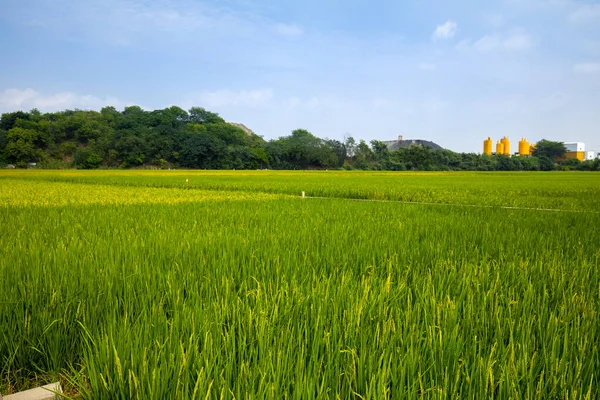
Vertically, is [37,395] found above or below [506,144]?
below

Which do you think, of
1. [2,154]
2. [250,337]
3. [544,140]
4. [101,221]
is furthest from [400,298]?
[544,140]

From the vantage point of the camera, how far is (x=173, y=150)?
181ft

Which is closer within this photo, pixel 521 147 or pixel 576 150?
pixel 576 150

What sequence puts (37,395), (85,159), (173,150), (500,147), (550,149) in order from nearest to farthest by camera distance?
1. (37,395)
2. (85,159)
3. (173,150)
4. (550,149)
5. (500,147)

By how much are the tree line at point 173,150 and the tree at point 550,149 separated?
11.4m

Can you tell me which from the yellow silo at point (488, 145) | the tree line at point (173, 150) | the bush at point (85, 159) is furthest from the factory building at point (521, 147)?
the bush at point (85, 159)

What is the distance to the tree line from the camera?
51.7 m

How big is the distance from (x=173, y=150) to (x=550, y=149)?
3037 inches

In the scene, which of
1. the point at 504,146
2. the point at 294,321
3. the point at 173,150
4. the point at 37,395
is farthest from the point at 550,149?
the point at 37,395

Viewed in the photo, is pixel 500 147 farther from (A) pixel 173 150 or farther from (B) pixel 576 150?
(A) pixel 173 150

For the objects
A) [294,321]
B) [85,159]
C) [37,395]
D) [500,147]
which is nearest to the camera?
[37,395]

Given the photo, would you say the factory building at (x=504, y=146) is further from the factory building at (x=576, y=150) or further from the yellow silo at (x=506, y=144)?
the factory building at (x=576, y=150)

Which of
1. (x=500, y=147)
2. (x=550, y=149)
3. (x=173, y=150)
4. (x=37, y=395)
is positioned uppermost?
(x=500, y=147)

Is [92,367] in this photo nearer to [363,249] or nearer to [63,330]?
[63,330]
